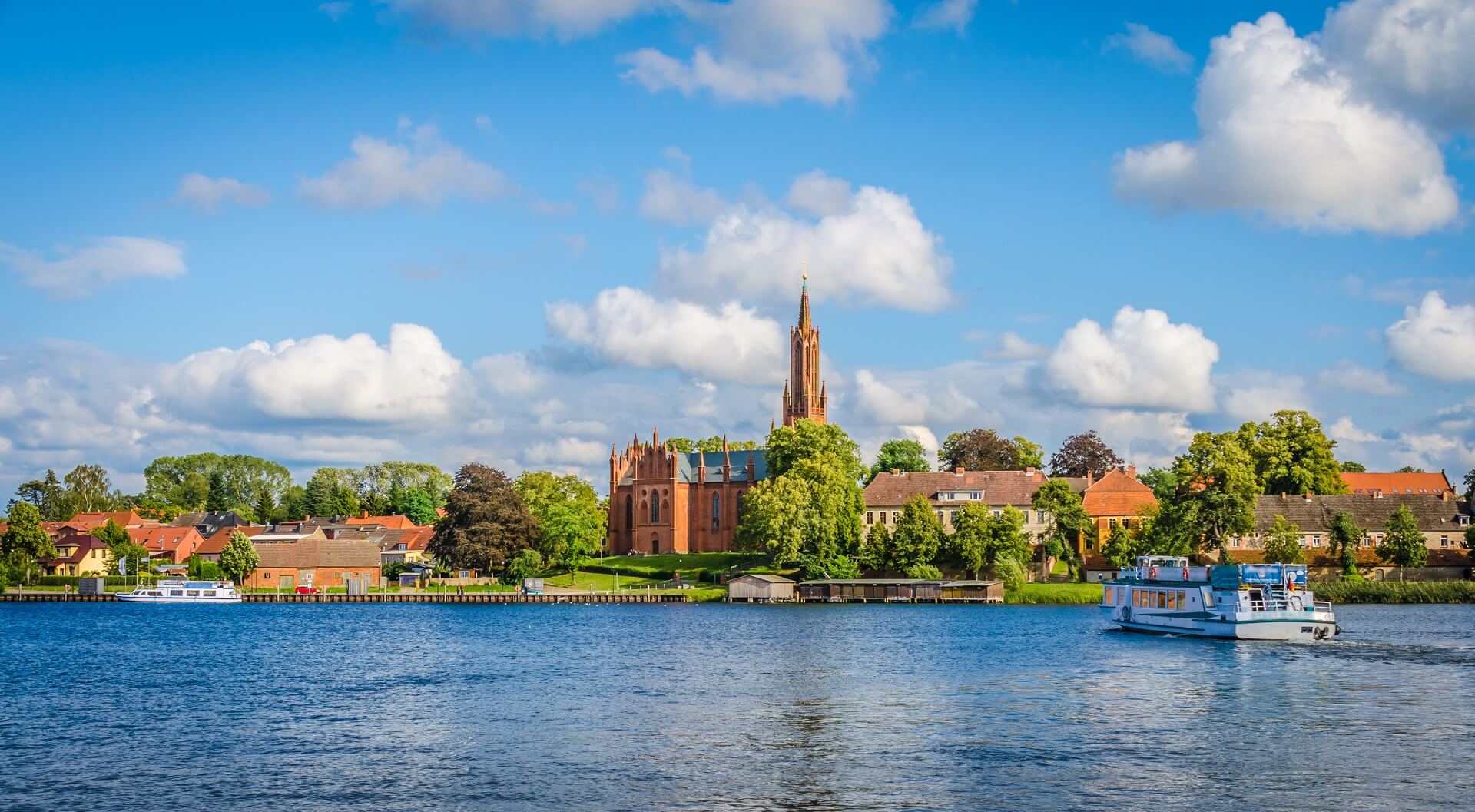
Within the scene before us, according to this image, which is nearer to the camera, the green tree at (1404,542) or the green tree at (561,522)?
the green tree at (1404,542)

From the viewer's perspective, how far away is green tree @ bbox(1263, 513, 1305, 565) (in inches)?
4373

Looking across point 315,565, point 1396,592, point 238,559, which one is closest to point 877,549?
point 1396,592

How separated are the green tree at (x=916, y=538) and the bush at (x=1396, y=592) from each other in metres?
30.8

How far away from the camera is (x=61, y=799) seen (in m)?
31.0

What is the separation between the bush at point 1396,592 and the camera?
10850 centimetres

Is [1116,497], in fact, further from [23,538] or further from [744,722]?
[23,538]

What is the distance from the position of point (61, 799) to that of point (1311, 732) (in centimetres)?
3356

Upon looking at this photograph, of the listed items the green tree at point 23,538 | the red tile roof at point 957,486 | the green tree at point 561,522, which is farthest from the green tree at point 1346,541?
the green tree at point 23,538

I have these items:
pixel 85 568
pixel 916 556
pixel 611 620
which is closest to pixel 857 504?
pixel 916 556

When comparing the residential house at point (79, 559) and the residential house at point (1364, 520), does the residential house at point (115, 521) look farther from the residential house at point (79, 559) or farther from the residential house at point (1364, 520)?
the residential house at point (1364, 520)

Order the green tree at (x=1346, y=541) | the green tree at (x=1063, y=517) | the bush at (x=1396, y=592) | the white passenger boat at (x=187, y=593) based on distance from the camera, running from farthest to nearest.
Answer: the white passenger boat at (x=187, y=593), the green tree at (x=1063, y=517), the green tree at (x=1346, y=541), the bush at (x=1396, y=592)

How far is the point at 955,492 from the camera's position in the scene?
13762 cm

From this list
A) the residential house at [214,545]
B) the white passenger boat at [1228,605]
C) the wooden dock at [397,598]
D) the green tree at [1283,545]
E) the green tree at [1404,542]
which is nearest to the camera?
the white passenger boat at [1228,605]

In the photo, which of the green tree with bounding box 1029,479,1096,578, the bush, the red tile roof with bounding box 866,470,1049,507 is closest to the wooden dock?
the red tile roof with bounding box 866,470,1049,507
